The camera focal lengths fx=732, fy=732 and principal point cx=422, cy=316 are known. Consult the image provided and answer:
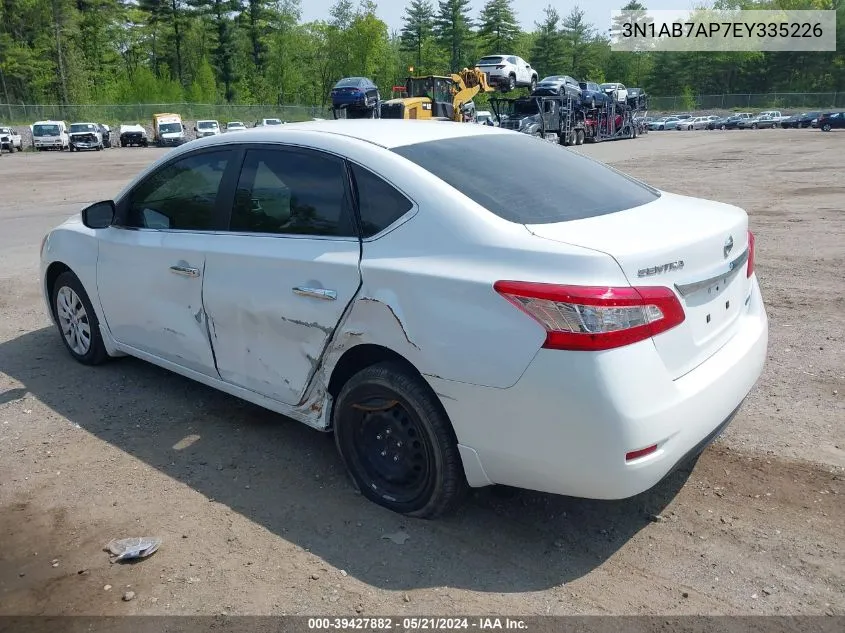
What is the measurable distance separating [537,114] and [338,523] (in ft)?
109

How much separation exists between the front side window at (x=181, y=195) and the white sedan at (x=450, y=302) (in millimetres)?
15

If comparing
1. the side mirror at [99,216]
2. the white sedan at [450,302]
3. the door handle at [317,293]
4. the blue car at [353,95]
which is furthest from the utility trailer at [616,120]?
the door handle at [317,293]

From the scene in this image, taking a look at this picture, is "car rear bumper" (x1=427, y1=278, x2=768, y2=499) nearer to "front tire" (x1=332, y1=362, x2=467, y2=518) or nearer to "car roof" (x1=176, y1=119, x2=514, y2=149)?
"front tire" (x1=332, y1=362, x2=467, y2=518)

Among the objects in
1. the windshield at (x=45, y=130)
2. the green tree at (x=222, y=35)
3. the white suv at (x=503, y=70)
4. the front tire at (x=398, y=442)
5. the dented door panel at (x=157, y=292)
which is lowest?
the front tire at (x=398, y=442)

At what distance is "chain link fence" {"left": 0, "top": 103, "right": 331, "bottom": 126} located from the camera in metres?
54.7

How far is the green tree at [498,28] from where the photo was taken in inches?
3413

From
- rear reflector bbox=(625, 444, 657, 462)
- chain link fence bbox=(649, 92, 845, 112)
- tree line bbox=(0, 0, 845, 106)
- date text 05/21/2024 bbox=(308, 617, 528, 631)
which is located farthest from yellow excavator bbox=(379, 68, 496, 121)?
chain link fence bbox=(649, 92, 845, 112)

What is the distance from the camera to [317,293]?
3.38 metres

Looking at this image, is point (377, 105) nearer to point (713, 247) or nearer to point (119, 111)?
point (119, 111)

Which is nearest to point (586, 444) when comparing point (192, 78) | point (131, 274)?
point (131, 274)

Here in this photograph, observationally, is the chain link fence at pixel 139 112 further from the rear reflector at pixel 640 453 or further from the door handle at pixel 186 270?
the rear reflector at pixel 640 453

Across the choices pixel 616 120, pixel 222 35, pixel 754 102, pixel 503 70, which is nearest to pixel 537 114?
pixel 503 70

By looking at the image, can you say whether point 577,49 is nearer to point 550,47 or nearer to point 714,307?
point 550,47

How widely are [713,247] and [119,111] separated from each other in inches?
2616
